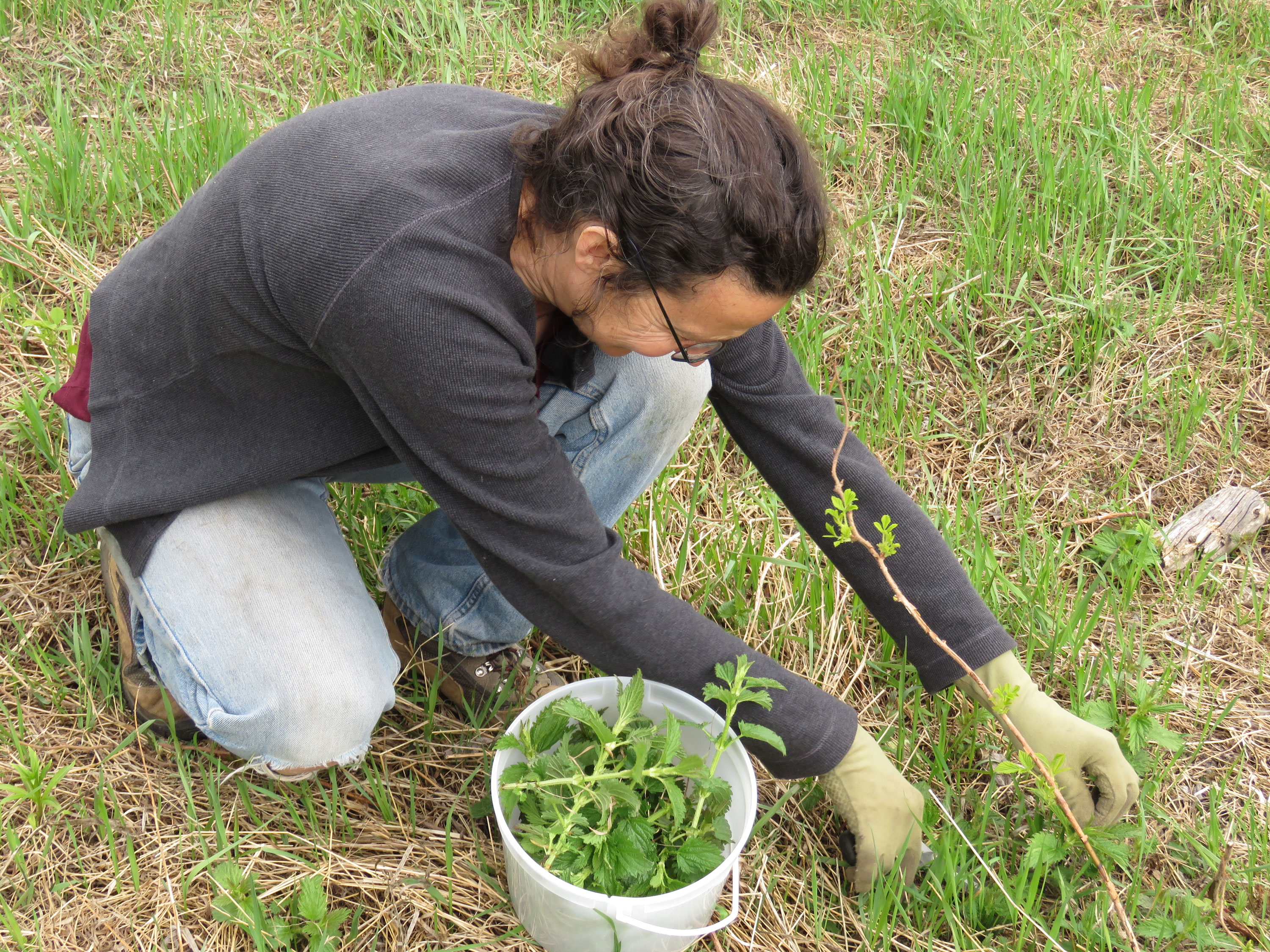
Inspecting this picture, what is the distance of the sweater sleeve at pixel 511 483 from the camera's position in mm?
1142

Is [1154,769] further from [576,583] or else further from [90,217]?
[90,217]

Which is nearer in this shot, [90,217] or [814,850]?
[814,850]

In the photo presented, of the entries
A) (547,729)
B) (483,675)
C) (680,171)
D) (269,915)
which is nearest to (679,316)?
(680,171)

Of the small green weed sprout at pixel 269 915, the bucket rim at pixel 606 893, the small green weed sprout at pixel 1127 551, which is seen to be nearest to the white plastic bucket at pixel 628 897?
the bucket rim at pixel 606 893

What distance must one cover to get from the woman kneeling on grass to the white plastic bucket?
0.09m

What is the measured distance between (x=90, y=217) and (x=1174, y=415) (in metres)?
2.44

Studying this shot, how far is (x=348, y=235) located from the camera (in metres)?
1.15

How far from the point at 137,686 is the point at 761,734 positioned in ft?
3.14

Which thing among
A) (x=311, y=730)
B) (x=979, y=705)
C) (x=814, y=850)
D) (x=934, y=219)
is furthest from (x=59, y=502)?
(x=934, y=219)

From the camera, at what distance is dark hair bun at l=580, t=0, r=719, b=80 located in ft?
3.95

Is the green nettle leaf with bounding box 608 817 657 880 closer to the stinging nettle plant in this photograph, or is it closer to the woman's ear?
the stinging nettle plant

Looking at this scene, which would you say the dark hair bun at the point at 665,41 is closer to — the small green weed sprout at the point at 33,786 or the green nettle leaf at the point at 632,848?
the green nettle leaf at the point at 632,848

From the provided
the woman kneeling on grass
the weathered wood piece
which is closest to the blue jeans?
the woman kneeling on grass

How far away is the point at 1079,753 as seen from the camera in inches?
58.6
